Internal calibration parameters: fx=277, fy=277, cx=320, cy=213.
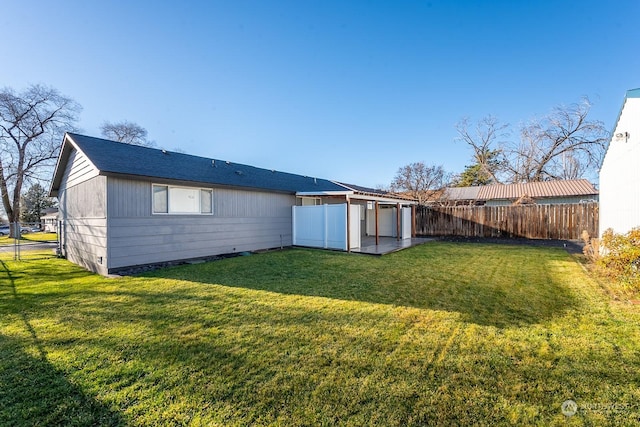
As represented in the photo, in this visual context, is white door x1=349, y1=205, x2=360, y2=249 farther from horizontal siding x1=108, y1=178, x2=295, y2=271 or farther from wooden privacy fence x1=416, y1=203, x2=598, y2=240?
wooden privacy fence x1=416, y1=203, x2=598, y2=240

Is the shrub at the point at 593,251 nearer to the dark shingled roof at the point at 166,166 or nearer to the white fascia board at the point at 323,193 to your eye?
the white fascia board at the point at 323,193

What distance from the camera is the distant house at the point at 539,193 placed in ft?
60.3

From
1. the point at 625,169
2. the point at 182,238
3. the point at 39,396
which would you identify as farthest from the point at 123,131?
the point at 625,169

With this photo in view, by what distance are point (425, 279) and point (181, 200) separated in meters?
7.23

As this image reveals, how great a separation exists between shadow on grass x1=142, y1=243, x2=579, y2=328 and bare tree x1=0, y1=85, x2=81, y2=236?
26.1 meters

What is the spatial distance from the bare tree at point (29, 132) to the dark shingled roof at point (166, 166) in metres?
18.0

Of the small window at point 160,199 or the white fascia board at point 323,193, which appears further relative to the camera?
the white fascia board at point 323,193

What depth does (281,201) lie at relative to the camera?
37.9 ft

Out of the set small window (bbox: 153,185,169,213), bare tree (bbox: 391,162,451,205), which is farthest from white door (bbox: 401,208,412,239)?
bare tree (bbox: 391,162,451,205)

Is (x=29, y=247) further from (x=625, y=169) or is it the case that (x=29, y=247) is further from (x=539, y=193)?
(x=539, y=193)

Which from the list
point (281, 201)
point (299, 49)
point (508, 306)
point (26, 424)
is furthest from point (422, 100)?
point (26, 424)

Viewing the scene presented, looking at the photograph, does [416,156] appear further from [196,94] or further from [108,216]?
[108,216]

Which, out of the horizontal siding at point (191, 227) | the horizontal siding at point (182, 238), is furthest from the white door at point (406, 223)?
the horizontal siding at point (182, 238)

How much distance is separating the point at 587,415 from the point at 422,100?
16245 millimetres
